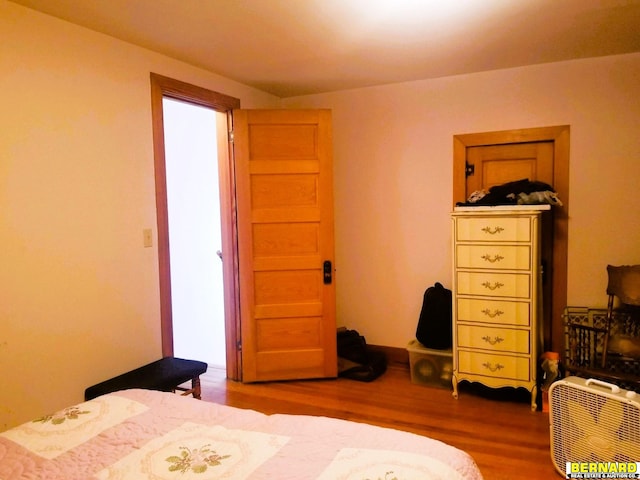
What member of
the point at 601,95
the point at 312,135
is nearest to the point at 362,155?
the point at 312,135

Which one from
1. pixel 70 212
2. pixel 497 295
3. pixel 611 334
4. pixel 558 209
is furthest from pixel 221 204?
pixel 611 334

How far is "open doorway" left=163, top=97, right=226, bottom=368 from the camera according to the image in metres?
3.80

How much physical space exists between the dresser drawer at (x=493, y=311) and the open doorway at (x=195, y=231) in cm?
210

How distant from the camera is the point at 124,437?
128 centimetres

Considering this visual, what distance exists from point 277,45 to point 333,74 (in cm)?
73

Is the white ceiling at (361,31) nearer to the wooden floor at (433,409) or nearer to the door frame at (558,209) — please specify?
the door frame at (558,209)

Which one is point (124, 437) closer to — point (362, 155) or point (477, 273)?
point (477, 273)

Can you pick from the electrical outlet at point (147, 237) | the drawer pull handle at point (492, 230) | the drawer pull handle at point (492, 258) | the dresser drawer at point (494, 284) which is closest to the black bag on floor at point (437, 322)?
the dresser drawer at point (494, 284)

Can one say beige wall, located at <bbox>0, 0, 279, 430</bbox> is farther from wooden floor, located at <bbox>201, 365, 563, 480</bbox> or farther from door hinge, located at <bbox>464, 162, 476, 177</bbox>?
door hinge, located at <bbox>464, 162, 476, 177</bbox>

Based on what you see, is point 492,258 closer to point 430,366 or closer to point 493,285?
point 493,285

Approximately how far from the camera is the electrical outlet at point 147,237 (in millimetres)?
2604

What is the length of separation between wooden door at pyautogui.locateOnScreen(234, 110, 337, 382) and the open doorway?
682 mm

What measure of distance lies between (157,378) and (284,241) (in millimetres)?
1322

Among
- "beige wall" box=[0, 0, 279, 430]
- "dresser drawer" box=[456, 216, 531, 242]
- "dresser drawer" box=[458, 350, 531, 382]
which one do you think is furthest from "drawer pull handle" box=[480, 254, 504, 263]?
"beige wall" box=[0, 0, 279, 430]
